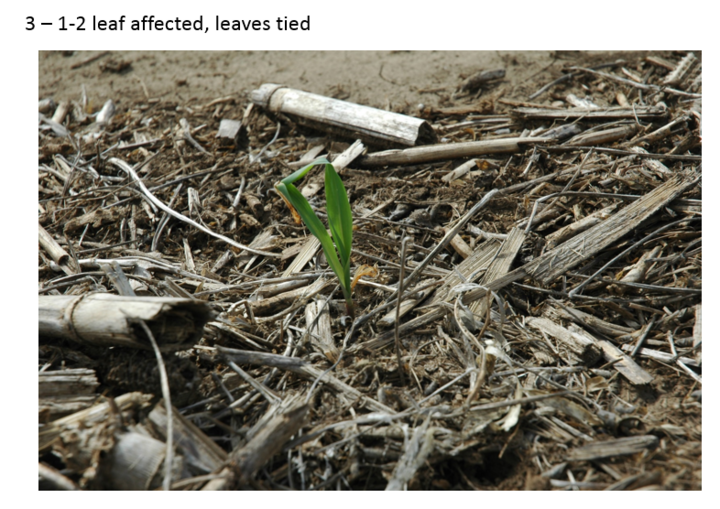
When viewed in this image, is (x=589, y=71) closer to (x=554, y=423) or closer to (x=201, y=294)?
(x=554, y=423)

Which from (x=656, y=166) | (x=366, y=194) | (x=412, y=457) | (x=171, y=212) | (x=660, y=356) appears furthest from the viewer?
(x=366, y=194)

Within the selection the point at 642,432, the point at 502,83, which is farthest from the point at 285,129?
the point at 642,432

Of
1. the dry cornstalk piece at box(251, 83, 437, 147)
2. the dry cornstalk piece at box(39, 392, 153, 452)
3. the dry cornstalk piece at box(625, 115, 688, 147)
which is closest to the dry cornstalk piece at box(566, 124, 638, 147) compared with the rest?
the dry cornstalk piece at box(625, 115, 688, 147)

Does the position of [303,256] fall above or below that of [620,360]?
above

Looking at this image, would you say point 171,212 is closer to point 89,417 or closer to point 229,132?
point 229,132

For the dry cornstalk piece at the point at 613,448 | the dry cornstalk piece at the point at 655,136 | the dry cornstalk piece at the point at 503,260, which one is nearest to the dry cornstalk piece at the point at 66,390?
the dry cornstalk piece at the point at 503,260

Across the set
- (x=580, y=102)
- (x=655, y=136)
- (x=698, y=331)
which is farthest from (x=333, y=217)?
(x=580, y=102)

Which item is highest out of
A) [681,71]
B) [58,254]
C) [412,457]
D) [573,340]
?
[681,71]

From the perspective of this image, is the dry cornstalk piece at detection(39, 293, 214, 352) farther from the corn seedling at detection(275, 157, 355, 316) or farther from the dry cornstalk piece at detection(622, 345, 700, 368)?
the dry cornstalk piece at detection(622, 345, 700, 368)
